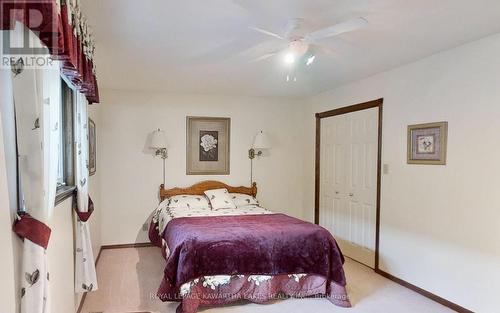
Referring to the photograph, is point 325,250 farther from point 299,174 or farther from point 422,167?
point 299,174

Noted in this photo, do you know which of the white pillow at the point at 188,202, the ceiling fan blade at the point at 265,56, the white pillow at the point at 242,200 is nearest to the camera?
the ceiling fan blade at the point at 265,56

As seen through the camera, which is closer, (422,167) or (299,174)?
(422,167)

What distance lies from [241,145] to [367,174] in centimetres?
198

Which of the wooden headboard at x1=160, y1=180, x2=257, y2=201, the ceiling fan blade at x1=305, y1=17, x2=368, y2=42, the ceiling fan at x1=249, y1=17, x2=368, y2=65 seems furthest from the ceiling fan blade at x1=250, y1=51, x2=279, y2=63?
the wooden headboard at x1=160, y1=180, x2=257, y2=201

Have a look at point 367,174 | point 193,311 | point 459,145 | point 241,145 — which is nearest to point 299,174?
point 241,145

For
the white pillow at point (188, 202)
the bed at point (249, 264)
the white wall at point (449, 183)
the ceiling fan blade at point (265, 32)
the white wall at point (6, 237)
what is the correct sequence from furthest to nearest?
Result: the white pillow at point (188, 202) < the bed at point (249, 264) < the white wall at point (449, 183) < the ceiling fan blade at point (265, 32) < the white wall at point (6, 237)

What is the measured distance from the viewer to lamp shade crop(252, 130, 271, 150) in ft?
16.3

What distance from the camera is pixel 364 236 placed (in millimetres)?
4035

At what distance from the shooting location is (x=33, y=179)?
130 centimetres

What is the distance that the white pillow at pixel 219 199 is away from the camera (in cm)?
443

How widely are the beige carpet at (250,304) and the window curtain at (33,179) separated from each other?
5.61 feet

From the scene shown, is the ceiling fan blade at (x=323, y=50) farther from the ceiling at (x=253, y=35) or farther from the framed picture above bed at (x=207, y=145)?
the framed picture above bed at (x=207, y=145)

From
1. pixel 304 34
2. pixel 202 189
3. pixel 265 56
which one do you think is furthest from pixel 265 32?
pixel 202 189

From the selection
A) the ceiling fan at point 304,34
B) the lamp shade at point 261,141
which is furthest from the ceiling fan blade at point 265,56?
the lamp shade at point 261,141
